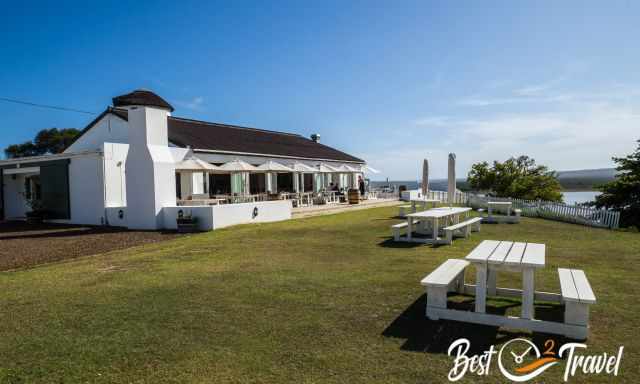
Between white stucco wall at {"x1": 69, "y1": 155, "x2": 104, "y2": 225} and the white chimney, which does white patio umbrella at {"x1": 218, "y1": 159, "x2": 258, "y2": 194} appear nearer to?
the white chimney

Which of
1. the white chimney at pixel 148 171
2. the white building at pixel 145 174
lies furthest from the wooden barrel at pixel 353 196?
the white chimney at pixel 148 171

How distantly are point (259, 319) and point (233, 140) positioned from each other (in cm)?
2043

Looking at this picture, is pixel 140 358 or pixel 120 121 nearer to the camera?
pixel 140 358

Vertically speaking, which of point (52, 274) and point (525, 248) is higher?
point (525, 248)

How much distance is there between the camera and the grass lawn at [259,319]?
3.44 meters

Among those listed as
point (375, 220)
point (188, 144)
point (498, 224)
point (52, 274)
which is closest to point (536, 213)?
point (498, 224)

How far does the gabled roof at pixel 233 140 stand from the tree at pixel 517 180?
10.1m

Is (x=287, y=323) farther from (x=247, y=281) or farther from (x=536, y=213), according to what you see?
(x=536, y=213)

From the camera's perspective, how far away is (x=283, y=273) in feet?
22.6

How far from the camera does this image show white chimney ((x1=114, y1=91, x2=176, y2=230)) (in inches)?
564

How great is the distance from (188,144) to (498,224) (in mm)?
13768

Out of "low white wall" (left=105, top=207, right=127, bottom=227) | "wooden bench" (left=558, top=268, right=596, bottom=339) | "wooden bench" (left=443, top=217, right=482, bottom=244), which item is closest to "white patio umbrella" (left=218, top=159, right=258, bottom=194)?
"low white wall" (left=105, top=207, right=127, bottom=227)

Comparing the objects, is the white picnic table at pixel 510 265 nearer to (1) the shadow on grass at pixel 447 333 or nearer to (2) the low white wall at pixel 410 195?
(1) the shadow on grass at pixel 447 333

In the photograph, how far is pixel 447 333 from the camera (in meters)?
4.15
